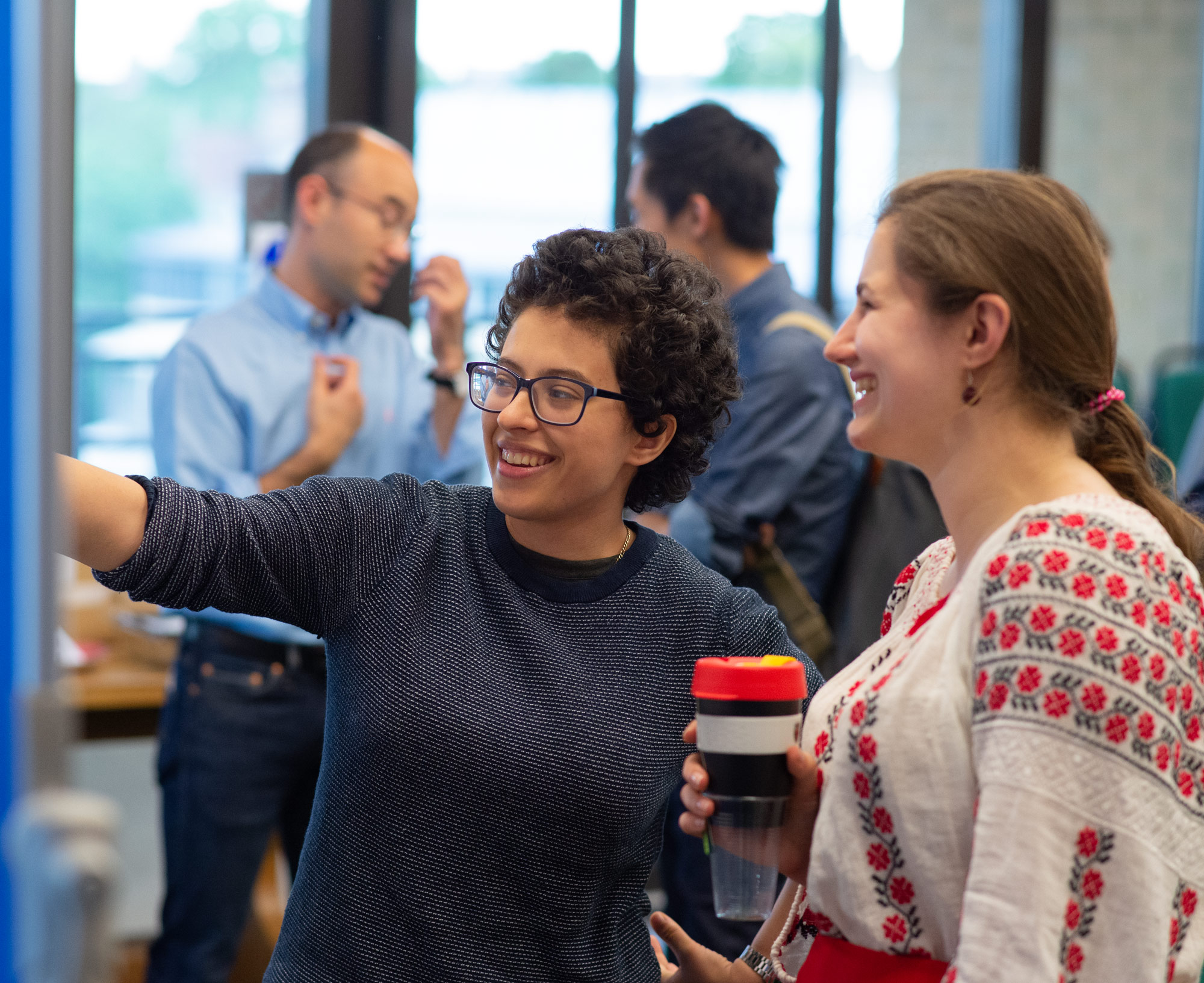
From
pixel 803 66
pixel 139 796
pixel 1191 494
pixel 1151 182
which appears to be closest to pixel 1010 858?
pixel 1191 494

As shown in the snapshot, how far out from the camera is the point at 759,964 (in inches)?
52.1

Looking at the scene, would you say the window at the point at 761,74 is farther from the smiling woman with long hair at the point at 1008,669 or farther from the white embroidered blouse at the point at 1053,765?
the white embroidered blouse at the point at 1053,765

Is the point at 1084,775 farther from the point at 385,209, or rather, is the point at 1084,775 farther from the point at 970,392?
the point at 385,209

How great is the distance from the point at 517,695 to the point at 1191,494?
180cm

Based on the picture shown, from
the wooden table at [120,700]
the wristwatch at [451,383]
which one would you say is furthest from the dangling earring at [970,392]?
the wooden table at [120,700]

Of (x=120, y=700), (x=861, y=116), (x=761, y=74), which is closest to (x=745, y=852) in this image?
(x=120, y=700)

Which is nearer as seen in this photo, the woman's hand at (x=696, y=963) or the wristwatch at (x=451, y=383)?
the woman's hand at (x=696, y=963)

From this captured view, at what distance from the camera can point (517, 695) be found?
1232mm

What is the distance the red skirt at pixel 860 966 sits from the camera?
1.06 meters

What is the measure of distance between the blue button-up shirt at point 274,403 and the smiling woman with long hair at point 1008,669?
1.30 meters

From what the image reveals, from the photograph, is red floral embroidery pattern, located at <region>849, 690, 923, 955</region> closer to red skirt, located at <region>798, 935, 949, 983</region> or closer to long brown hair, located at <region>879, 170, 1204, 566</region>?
red skirt, located at <region>798, 935, 949, 983</region>

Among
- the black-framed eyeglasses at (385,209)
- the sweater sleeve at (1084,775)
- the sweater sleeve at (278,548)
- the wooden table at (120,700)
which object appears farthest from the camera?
the wooden table at (120,700)

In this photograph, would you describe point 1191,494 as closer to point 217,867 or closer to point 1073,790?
point 1073,790

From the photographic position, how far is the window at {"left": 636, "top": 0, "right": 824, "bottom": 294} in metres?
3.79
